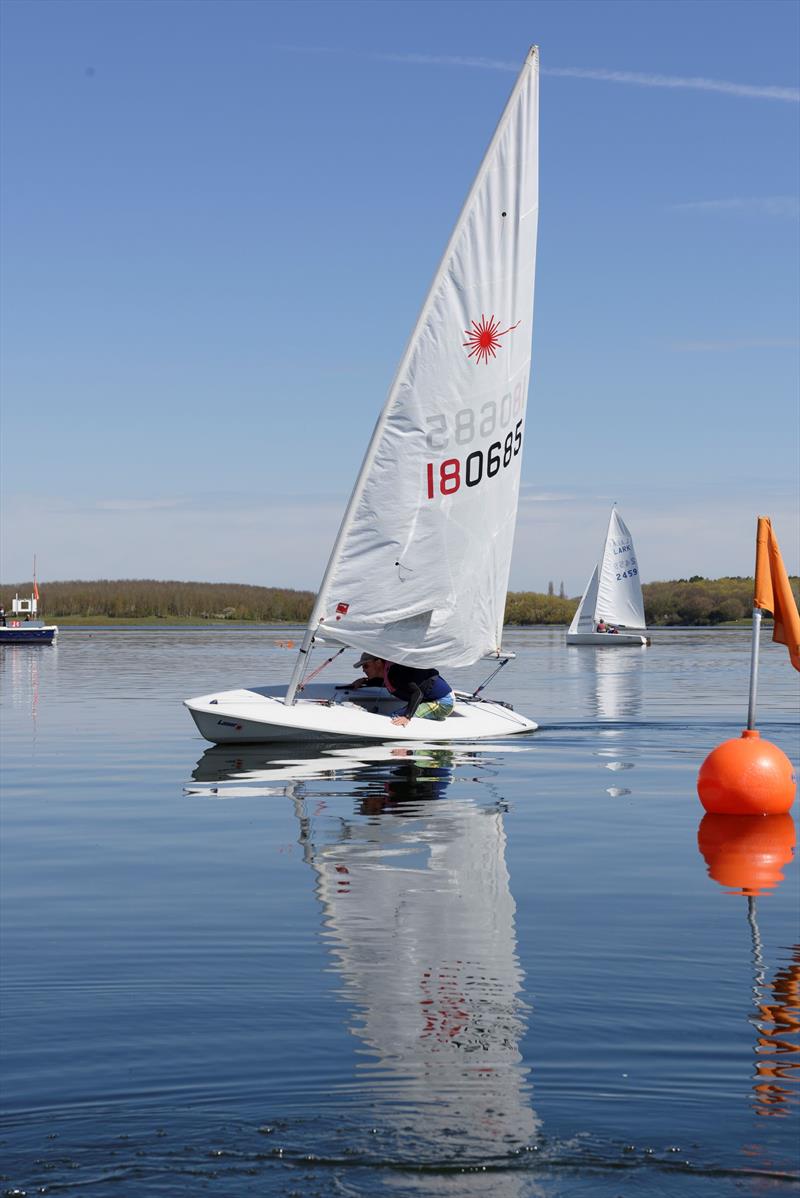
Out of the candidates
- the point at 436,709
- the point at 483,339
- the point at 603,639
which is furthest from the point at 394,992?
the point at 603,639

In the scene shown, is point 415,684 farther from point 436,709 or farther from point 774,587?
point 774,587

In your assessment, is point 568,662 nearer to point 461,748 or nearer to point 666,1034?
point 461,748

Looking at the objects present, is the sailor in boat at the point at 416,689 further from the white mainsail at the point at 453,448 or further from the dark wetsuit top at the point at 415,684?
the white mainsail at the point at 453,448

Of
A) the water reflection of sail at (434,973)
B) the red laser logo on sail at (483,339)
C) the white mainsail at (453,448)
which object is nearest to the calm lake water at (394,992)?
the water reflection of sail at (434,973)

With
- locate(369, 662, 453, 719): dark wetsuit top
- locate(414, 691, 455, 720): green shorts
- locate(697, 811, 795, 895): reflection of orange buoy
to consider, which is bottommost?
locate(697, 811, 795, 895): reflection of orange buoy

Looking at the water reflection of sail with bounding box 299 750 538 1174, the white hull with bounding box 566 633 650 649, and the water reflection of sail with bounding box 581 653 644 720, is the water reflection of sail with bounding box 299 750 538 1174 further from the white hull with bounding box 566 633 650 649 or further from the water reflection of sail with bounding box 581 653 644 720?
the white hull with bounding box 566 633 650 649

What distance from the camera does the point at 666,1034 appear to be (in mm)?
7457

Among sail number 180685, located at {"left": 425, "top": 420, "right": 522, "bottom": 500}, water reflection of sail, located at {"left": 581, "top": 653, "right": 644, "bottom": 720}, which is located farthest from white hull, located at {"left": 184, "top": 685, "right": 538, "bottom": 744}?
water reflection of sail, located at {"left": 581, "top": 653, "right": 644, "bottom": 720}

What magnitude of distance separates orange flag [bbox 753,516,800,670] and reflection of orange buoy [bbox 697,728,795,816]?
1.31 m

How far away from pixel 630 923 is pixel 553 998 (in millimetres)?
2309

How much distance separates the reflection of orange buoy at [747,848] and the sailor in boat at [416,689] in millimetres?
8251

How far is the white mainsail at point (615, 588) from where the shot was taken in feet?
271

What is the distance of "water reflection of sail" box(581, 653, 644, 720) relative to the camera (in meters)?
33.2

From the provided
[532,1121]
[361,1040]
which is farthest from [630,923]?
[532,1121]
